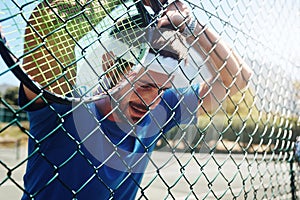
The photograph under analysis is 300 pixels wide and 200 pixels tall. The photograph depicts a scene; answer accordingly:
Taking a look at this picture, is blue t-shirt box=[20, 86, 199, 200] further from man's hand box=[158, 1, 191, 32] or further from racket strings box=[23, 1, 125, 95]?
man's hand box=[158, 1, 191, 32]

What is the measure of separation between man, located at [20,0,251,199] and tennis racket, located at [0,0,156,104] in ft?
0.22

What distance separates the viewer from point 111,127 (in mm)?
1616

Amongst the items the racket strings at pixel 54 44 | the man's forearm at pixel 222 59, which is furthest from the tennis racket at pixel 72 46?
the man's forearm at pixel 222 59

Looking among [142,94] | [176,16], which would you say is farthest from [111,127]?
[176,16]

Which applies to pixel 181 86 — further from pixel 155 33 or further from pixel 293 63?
pixel 293 63

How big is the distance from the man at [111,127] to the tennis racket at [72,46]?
2.7 inches

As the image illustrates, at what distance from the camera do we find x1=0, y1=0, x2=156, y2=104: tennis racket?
3.52 feet

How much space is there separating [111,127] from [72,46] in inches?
16.8

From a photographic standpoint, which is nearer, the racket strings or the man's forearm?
the racket strings

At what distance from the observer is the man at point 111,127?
1.42 metres

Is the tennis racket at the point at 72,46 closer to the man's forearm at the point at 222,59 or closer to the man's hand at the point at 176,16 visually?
the man's hand at the point at 176,16

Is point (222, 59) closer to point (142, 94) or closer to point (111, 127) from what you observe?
point (142, 94)

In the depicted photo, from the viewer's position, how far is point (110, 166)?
1.65 m

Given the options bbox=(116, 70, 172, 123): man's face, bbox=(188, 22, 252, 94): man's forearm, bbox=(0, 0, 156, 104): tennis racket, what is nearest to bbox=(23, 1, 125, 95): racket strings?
bbox=(0, 0, 156, 104): tennis racket
